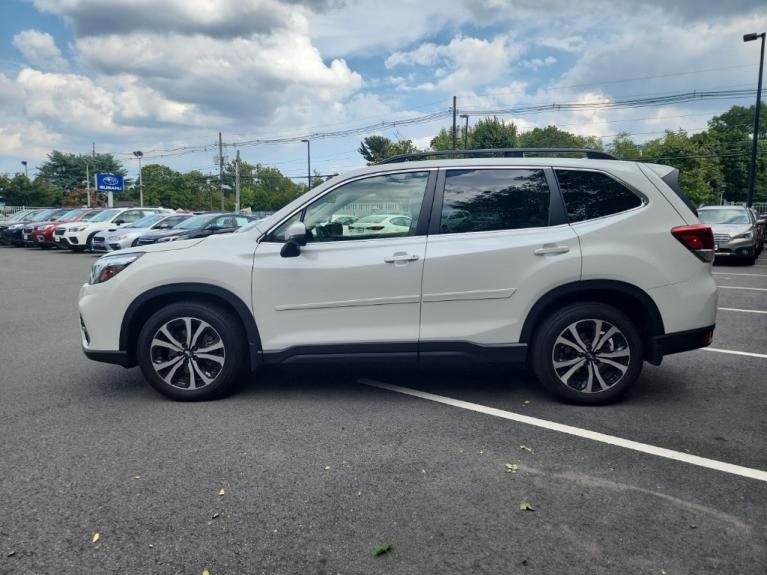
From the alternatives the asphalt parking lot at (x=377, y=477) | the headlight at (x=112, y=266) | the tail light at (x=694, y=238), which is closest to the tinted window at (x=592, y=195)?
the tail light at (x=694, y=238)

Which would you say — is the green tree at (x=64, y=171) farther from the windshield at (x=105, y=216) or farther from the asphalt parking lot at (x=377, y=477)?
the asphalt parking lot at (x=377, y=477)

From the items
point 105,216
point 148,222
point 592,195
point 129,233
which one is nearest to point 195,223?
point 129,233

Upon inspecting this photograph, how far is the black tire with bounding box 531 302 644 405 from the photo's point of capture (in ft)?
14.4

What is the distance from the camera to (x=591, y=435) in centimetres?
389

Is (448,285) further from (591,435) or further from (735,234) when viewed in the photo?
(735,234)

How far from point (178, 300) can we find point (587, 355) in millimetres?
3151

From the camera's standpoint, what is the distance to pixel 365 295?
14.4 feet

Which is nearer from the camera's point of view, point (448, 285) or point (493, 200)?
point (448, 285)

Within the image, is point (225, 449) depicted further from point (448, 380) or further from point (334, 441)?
point (448, 380)

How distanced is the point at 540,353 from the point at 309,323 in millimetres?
1745

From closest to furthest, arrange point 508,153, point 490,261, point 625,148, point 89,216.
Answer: point 490,261 → point 508,153 → point 89,216 → point 625,148

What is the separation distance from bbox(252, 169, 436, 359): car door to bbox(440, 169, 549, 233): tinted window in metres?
0.24

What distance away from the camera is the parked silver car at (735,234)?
15633 millimetres

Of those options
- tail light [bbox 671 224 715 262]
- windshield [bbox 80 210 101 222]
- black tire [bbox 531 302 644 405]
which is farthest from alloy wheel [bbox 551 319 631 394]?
windshield [bbox 80 210 101 222]
